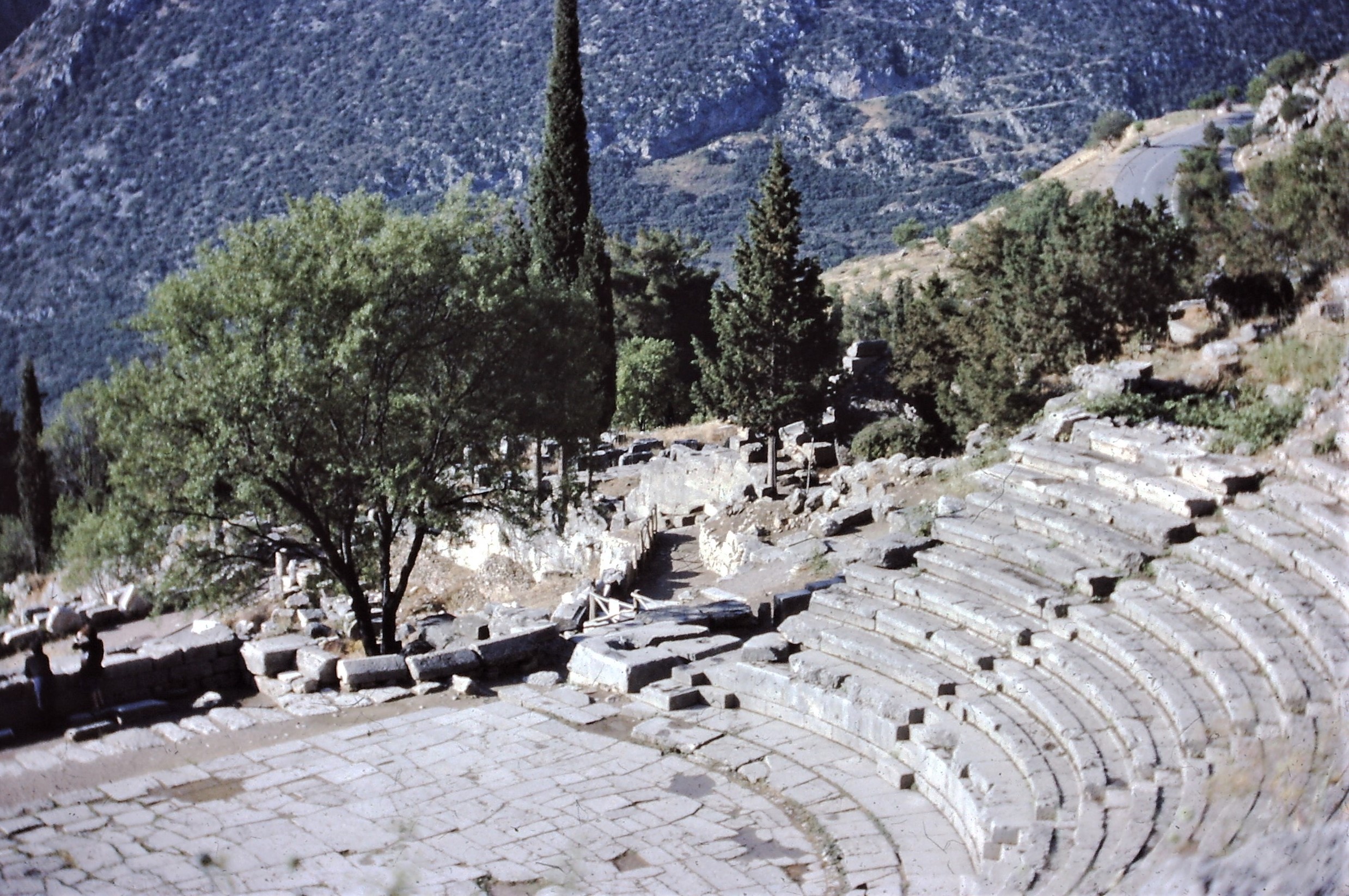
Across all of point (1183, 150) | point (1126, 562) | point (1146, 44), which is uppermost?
point (1146, 44)

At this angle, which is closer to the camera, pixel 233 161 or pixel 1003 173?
pixel 1003 173

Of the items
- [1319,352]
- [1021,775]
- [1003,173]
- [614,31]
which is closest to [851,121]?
[1003,173]

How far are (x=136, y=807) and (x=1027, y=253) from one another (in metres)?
20.2

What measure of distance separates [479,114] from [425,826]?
73952mm

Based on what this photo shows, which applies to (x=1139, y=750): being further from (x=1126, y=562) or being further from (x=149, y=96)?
(x=149, y=96)

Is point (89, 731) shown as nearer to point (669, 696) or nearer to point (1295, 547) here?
point (669, 696)

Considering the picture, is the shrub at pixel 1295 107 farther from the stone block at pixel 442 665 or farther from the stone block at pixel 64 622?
the stone block at pixel 64 622

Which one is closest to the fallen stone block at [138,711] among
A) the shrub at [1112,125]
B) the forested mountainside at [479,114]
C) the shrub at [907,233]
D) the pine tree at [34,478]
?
the pine tree at [34,478]

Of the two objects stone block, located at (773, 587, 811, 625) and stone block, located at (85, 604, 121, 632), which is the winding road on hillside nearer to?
stone block, located at (773, 587, 811, 625)

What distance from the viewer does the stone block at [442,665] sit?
13.6 m

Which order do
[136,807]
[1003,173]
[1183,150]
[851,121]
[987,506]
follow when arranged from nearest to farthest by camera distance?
1. [136,807]
2. [987,506]
3. [1183,150]
4. [1003,173]
5. [851,121]

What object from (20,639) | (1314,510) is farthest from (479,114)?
(1314,510)

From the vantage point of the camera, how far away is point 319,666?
13594 mm

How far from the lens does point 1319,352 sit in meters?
15.3
